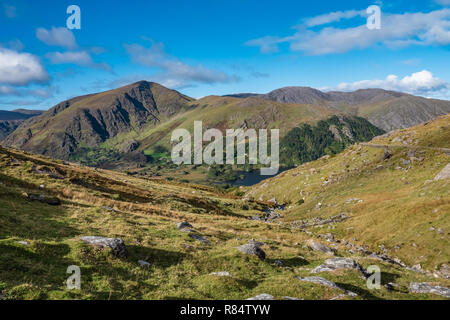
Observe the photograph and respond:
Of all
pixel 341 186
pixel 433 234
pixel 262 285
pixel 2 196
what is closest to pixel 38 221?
pixel 2 196

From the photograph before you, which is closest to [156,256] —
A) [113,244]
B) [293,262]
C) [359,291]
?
[113,244]

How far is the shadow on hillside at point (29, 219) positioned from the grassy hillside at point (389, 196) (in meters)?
44.2

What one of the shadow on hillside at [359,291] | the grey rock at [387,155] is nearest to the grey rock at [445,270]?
the shadow on hillside at [359,291]

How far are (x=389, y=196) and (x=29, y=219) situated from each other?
6898 centimetres

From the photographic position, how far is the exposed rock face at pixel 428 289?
2024 cm

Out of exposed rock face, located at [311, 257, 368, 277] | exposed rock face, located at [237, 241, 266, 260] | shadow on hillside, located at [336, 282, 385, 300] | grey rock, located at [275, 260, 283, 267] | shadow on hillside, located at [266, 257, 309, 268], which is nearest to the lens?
shadow on hillside, located at [336, 282, 385, 300]

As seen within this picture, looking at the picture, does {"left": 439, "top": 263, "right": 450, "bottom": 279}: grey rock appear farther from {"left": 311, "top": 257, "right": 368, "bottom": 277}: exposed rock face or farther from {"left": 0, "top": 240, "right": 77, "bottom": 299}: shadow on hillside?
{"left": 0, "top": 240, "right": 77, "bottom": 299}: shadow on hillside

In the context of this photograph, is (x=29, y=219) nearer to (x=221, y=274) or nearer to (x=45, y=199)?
(x=45, y=199)

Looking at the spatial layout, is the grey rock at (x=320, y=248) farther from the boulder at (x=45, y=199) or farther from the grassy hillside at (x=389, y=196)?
the boulder at (x=45, y=199)

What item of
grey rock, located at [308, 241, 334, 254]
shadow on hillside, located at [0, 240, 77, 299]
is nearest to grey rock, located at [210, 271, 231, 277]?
shadow on hillside, located at [0, 240, 77, 299]

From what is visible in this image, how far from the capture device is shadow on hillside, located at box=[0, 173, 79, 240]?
2261 centimetres

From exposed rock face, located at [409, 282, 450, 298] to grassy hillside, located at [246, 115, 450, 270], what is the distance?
18.0 m

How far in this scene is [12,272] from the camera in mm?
15711

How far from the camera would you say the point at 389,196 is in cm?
6462
